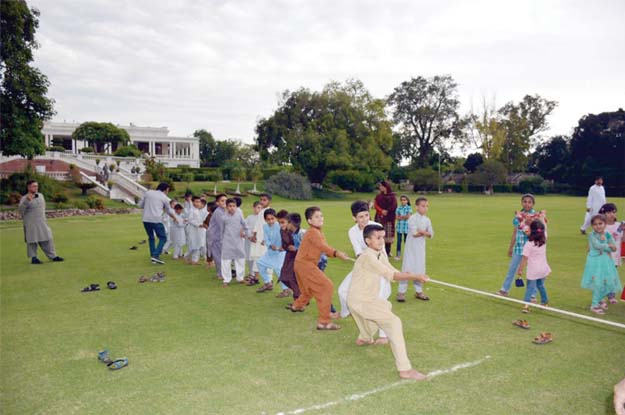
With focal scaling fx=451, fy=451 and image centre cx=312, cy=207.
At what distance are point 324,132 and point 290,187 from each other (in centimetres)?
690

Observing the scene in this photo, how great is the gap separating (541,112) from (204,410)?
258 ft

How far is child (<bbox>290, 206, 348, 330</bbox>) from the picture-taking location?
19.2ft

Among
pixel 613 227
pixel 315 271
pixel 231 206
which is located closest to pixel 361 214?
pixel 315 271

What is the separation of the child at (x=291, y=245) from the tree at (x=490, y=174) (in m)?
56.5

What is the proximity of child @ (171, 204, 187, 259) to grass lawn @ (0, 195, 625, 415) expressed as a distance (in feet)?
9.06

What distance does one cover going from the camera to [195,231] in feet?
35.4

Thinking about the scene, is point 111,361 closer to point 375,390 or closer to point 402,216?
point 375,390

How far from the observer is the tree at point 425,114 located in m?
67.1

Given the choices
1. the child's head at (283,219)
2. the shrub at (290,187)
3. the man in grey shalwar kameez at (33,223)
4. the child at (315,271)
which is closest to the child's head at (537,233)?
the child at (315,271)

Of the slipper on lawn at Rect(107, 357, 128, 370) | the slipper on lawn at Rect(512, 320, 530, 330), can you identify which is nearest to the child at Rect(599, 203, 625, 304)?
the slipper on lawn at Rect(512, 320, 530, 330)

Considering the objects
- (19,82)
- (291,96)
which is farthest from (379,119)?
(19,82)

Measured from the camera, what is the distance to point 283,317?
6398mm

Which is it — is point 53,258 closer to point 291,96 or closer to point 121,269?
point 121,269

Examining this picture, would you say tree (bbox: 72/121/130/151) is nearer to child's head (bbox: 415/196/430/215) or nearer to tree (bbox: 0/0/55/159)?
tree (bbox: 0/0/55/159)
